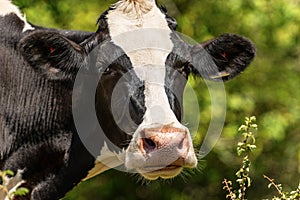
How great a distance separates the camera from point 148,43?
7.05 m

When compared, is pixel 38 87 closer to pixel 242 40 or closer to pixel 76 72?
pixel 76 72

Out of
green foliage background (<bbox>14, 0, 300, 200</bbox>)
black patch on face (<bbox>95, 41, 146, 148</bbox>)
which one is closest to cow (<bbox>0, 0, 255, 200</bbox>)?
black patch on face (<bbox>95, 41, 146, 148</bbox>)

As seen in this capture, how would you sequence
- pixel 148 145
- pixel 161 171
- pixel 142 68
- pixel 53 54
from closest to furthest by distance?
pixel 148 145 → pixel 161 171 → pixel 142 68 → pixel 53 54

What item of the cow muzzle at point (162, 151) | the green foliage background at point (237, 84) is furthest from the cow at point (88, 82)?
the green foliage background at point (237, 84)

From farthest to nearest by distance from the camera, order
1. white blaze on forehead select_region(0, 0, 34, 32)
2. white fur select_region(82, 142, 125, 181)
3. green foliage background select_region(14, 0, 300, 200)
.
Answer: green foliage background select_region(14, 0, 300, 200)
white blaze on forehead select_region(0, 0, 34, 32)
white fur select_region(82, 142, 125, 181)

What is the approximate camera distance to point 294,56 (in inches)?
491

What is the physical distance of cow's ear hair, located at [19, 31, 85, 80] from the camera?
23.6ft

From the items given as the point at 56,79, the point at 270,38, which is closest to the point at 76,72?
the point at 56,79

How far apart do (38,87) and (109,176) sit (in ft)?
16.8

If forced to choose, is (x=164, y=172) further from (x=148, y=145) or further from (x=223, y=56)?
(x=223, y=56)

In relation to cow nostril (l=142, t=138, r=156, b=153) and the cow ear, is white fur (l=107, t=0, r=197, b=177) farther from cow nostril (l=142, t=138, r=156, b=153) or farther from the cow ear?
the cow ear

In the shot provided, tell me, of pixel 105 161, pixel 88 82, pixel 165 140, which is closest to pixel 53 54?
pixel 88 82

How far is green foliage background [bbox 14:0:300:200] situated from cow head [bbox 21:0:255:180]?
143 inches

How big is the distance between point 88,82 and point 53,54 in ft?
1.07
